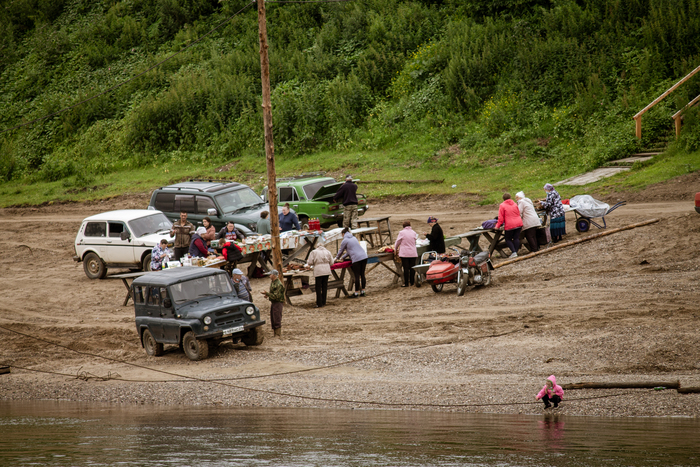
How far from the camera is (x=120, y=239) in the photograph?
69.0ft

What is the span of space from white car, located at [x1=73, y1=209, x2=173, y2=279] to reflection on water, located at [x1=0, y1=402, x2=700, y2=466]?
10054 mm

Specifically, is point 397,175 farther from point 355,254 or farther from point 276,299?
point 276,299

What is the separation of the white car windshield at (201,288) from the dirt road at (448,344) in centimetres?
111

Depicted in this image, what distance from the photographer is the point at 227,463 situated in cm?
857

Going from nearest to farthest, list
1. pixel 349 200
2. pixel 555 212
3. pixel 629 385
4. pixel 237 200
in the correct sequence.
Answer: pixel 629 385 < pixel 555 212 < pixel 349 200 < pixel 237 200

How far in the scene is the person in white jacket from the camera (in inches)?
711

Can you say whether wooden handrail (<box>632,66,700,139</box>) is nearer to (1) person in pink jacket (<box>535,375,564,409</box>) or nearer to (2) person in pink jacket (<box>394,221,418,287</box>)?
(2) person in pink jacket (<box>394,221,418,287</box>)

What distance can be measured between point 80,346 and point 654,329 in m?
11.4

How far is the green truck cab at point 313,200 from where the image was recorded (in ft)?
76.5

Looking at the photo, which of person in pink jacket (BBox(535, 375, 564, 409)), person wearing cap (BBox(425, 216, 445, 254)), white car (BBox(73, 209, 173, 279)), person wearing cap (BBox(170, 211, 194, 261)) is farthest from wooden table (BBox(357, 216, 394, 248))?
person in pink jacket (BBox(535, 375, 564, 409))

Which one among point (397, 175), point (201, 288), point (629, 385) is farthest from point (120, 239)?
point (629, 385)

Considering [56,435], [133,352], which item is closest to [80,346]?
[133,352]

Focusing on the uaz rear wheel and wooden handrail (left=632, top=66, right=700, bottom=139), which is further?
wooden handrail (left=632, top=66, right=700, bottom=139)

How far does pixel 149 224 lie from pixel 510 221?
10465mm
